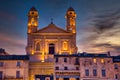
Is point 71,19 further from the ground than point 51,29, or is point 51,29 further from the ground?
point 71,19

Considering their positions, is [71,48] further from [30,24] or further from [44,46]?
[30,24]

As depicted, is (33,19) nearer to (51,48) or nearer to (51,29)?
(51,29)

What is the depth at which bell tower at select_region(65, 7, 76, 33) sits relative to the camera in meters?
78.4

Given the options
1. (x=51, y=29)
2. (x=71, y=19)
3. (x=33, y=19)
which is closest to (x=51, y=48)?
(x=51, y=29)

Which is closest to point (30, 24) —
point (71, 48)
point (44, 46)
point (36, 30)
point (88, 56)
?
point (36, 30)

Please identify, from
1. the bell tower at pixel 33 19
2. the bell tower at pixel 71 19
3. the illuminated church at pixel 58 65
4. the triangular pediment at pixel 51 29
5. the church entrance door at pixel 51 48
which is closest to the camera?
the illuminated church at pixel 58 65

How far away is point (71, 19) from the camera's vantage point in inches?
3123

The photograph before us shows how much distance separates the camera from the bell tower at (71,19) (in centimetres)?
7844

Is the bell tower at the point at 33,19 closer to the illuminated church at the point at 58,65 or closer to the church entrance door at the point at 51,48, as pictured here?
the illuminated church at the point at 58,65

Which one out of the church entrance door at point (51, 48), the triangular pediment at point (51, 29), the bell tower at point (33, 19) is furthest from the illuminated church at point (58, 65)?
the bell tower at point (33, 19)

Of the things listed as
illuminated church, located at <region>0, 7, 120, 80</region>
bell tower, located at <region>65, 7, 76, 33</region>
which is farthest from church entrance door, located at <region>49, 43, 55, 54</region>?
bell tower, located at <region>65, 7, 76, 33</region>

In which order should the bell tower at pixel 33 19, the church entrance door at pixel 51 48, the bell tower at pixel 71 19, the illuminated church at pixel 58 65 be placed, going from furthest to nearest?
the bell tower at pixel 71 19
the bell tower at pixel 33 19
the church entrance door at pixel 51 48
the illuminated church at pixel 58 65

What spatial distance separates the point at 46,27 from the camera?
253ft

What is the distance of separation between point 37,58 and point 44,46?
4.30 metres
